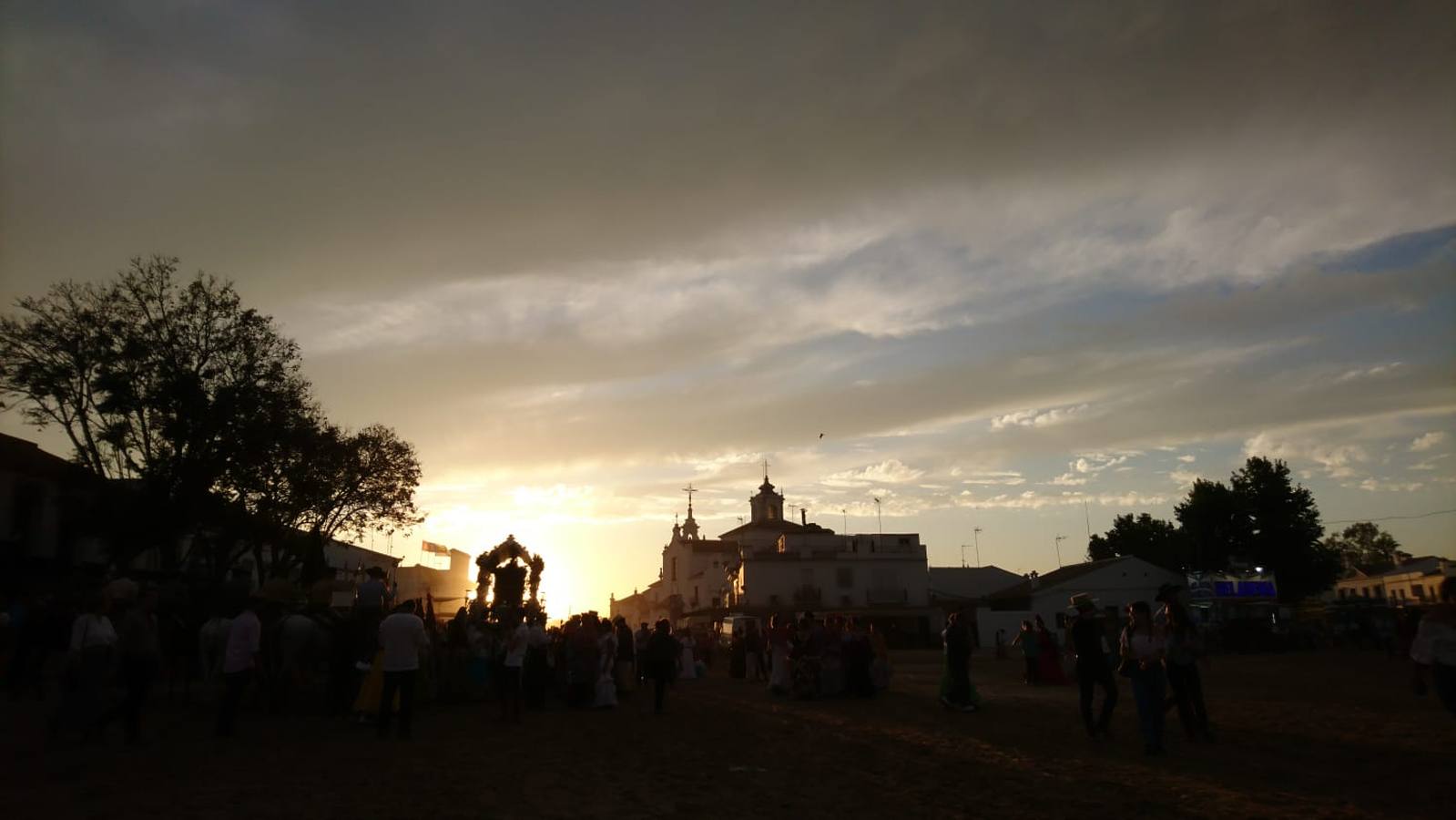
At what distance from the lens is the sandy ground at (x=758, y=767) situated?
7.82 m

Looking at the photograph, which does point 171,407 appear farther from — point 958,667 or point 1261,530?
point 1261,530

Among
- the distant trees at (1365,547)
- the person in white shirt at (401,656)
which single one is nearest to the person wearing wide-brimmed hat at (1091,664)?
the person in white shirt at (401,656)

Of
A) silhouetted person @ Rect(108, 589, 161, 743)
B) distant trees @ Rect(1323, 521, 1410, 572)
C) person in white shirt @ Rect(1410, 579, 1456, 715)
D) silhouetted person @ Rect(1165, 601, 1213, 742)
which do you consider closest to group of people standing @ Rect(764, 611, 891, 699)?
silhouetted person @ Rect(1165, 601, 1213, 742)

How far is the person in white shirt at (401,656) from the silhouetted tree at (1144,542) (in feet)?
230

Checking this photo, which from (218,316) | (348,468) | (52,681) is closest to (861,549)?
(348,468)

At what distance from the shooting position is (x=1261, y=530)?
6562 cm

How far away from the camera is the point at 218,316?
2878 centimetres

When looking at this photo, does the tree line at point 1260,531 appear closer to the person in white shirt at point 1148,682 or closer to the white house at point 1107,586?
the white house at point 1107,586

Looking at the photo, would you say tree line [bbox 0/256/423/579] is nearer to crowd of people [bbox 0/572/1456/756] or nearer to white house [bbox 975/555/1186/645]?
crowd of people [bbox 0/572/1456/756]

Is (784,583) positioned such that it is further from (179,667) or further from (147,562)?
(179,667)

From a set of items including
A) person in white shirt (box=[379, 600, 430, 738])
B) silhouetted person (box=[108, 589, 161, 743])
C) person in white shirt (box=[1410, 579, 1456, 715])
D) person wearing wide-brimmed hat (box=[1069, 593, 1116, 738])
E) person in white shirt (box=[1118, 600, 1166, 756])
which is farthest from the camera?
person in white shirt (box=[379, 600, 430, 738])

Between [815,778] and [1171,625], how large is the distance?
4.82 metres

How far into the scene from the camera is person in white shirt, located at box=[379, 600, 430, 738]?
471 inches

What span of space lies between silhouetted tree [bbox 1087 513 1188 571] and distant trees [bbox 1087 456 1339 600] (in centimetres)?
406
